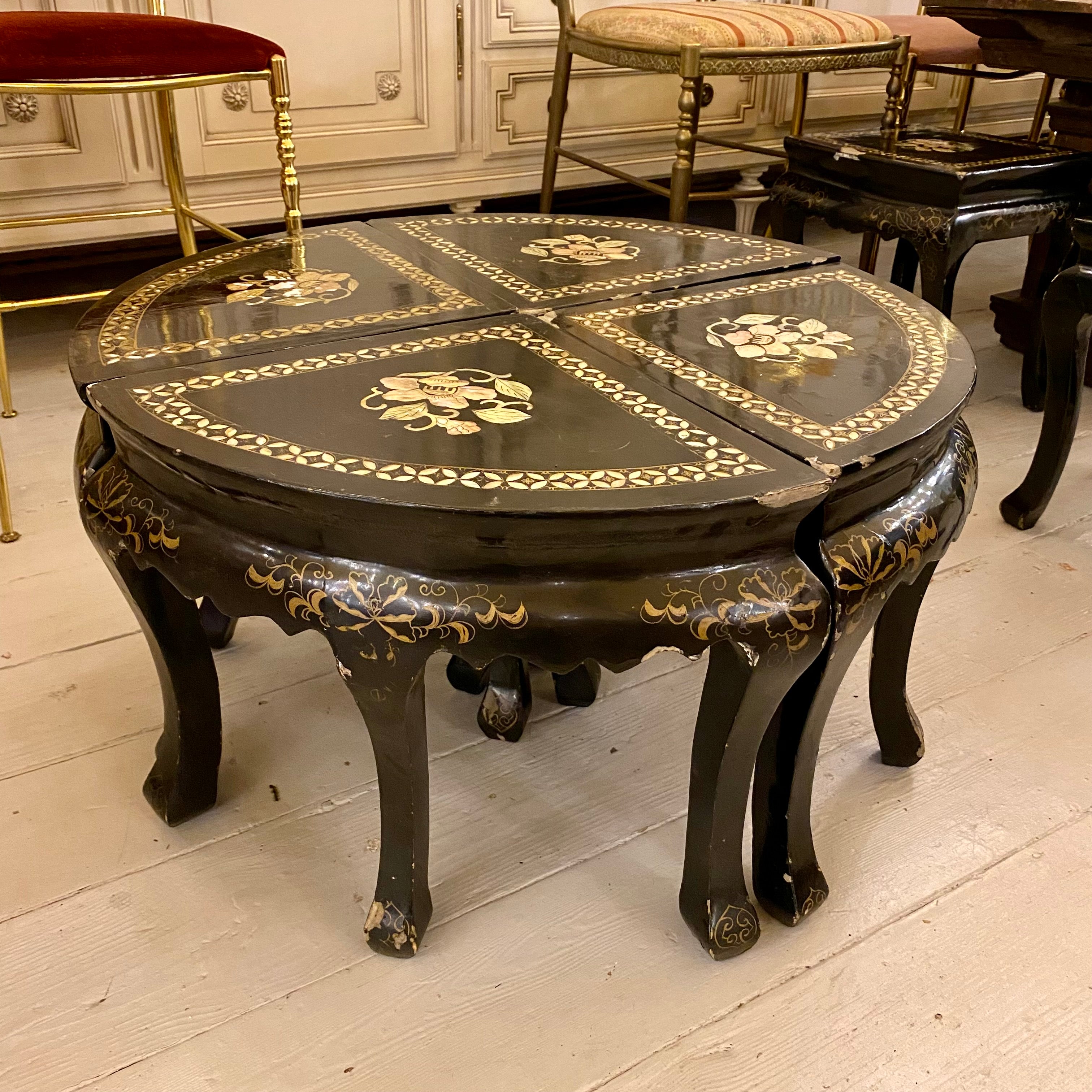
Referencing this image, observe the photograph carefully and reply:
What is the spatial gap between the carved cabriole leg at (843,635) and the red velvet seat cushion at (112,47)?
1369 mm

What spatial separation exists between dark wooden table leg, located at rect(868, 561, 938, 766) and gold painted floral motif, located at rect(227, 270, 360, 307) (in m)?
0.65

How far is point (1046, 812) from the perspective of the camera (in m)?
1.12

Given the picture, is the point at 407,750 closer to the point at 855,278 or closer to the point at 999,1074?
the point at 999,1074

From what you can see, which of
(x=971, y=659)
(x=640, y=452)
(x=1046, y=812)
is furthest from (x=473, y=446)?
(x=971, y=659)

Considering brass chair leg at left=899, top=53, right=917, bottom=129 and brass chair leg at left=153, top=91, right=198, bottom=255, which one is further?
brass chair leg at left=899, top=53, right=917, bottom=129

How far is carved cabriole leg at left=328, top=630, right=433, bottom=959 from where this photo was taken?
0.77m

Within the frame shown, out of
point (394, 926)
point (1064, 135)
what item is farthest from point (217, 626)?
point (1064, 135)

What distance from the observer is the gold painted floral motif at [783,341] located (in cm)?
93

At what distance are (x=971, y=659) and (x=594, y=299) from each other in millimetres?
702

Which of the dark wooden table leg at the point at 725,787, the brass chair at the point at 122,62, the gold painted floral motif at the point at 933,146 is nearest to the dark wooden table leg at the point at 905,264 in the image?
the gold painted floral motif at the point at 933,146

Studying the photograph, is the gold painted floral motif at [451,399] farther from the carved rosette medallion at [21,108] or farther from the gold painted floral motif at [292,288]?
the carved rosette medallion at [21,108]

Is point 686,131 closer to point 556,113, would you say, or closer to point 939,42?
point 556,113

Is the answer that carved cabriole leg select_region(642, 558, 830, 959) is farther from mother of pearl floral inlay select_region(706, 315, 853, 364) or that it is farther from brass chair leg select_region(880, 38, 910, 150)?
brass chair leg select_region(880, 38, 910, 150)

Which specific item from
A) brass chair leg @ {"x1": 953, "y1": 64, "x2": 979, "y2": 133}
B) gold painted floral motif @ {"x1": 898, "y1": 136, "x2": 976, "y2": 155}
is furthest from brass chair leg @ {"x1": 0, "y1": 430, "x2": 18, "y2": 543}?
brass chair leg @ {"x1": 953, "y1": 64, "x2": 979, "y2": 133}
